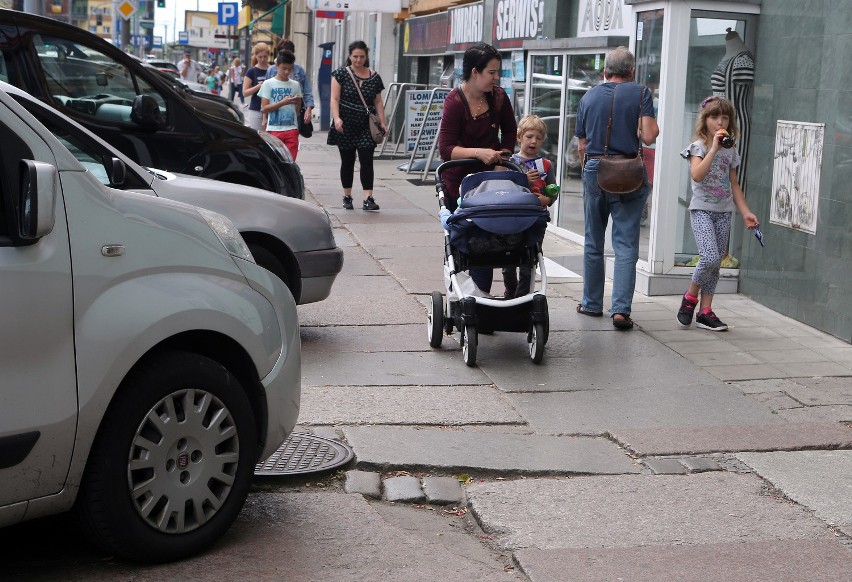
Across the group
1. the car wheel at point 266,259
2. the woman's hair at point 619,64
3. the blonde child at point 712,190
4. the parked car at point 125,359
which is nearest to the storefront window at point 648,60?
the woman's hair at point 619,64

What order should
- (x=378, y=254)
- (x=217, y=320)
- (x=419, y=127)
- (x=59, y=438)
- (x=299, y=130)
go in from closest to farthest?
(x=59, y=438) → (x=217, y=320) → (x=378, y=254) → (x=299, y=130) → (x=419, y=127)

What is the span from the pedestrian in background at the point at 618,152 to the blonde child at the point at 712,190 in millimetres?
330

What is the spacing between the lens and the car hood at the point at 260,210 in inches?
281

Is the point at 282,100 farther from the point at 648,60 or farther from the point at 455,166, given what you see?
the point at 455,166

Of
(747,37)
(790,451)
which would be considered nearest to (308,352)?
(790,451)

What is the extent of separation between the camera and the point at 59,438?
12.4 ft

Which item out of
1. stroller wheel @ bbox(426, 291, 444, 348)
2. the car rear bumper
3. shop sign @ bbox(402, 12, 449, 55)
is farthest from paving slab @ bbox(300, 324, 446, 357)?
shop sign @ bbox(402, 12, 449, 55)

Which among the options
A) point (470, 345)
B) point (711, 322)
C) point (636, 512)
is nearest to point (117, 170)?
point (636, 512)

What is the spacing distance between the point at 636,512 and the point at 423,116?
14.7m

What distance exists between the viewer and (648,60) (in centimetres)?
1001

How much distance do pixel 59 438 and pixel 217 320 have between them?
2.28 feet

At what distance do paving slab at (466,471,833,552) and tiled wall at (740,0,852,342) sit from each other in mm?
3235

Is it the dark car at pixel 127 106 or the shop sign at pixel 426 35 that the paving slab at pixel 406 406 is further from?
the shop sign at pixel 426 35

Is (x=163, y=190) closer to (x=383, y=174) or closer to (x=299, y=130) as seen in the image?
(x=299, y=130)
